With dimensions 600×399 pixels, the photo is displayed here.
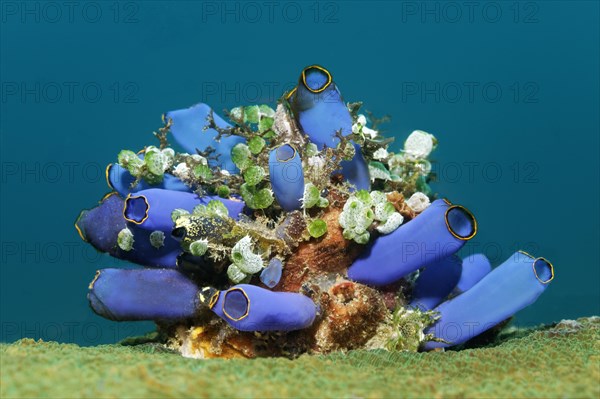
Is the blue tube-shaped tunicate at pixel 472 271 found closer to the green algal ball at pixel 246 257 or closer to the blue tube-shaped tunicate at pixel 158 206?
the green algal ball at pixel 246 257

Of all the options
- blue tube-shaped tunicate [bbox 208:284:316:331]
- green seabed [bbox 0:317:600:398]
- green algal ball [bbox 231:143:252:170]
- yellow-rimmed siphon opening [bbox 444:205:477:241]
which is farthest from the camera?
green algal ball [bbox 231:143:252:170]

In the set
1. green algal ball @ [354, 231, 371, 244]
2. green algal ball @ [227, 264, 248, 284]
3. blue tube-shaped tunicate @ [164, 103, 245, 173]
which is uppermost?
blue tube-shaped tunicate @ [164, 103, 245, 173]

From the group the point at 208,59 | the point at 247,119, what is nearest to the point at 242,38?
the point at 208,59

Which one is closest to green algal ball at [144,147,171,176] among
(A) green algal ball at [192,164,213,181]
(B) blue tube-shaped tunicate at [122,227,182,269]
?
(A) green algal ball at [192,164,213,181]

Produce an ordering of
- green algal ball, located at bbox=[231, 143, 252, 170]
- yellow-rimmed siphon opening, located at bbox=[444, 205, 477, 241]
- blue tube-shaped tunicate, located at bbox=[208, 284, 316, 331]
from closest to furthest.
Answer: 1. blue tube-shaped tunicate, located at bbox=[208, 284, 316, 331]
2. yellow-rimmed siphon opening, located at bbox=[444, 205, 477, 241]
3. green algal ball, located at bbox=[231, 143, 252, 170]

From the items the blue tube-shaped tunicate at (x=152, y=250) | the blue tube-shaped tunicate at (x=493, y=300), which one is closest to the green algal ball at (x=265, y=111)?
the blue tube-shaped tunicate at (x=152, y=250)

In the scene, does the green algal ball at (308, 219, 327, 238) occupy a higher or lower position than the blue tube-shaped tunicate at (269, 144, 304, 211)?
lower

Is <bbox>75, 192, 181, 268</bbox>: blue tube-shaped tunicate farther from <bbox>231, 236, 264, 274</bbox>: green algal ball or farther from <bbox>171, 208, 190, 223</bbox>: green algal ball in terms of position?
<bbox>231, 236, 264, 274</bbox>: green algal ball
